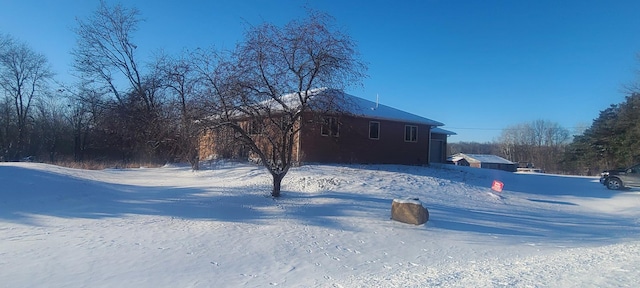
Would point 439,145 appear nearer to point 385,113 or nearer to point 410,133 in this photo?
point 410,133

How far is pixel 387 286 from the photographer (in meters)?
5.73

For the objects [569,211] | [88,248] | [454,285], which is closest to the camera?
[454,285]

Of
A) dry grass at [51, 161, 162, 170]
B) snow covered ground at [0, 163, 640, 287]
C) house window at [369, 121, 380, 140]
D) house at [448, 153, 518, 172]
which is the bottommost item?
snow covered ground at [0, 163, 640, 287]

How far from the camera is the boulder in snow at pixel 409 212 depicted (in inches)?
447

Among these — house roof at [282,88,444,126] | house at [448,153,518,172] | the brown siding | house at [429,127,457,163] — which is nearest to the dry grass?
the brown siding

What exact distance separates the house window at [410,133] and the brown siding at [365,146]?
0.68ft

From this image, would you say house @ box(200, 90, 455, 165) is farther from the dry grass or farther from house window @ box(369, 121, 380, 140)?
the dry grass

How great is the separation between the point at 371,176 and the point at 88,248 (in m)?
12.6

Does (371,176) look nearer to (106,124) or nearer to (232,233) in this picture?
(232,233)

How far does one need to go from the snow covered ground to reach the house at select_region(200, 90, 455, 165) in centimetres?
380

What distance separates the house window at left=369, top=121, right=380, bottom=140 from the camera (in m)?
25.3

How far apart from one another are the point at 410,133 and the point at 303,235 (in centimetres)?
1873

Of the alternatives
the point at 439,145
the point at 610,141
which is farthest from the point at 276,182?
the point at 610,141

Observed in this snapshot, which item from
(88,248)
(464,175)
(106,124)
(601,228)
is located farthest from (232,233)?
(106,124)
